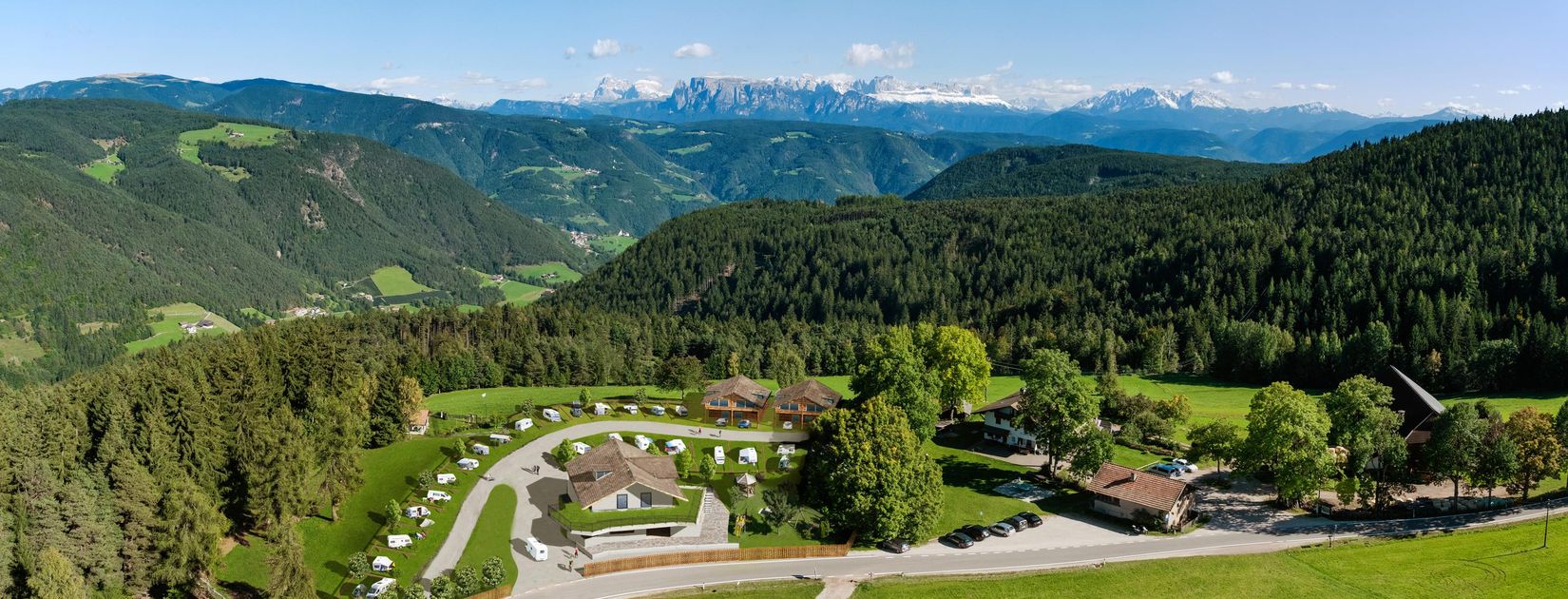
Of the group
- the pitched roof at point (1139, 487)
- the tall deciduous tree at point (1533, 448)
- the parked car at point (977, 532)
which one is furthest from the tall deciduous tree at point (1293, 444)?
the parked car at point (977, 532)

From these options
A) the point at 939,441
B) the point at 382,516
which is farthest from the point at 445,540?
the point at 939,441

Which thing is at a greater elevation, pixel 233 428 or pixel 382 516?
pixel 233 428

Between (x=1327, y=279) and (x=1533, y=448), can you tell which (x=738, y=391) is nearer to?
(x=1533, y=448)

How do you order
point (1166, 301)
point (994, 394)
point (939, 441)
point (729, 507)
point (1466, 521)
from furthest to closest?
1. point (1166, 301)
2. point (994, 394)
3. point (939, 441)
4. point (729, 507)
5. point (1466, 521)

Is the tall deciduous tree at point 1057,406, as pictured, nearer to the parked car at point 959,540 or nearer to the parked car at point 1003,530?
the parked car at point 1003,530

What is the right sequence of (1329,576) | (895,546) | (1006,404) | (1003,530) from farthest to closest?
(1006,404), (1003,530), (895,546), (1329,576)

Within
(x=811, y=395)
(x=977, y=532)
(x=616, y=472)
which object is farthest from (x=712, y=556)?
(x=811, y=395)

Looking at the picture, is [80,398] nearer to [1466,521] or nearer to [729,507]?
[729,507]
